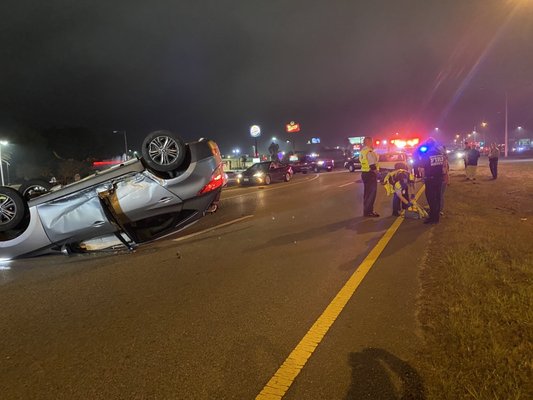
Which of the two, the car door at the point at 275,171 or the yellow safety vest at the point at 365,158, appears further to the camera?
the car door at the point at 275,171

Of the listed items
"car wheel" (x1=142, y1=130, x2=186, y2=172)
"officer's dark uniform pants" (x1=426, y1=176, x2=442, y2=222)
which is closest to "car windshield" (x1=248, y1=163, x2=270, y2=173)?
"officer's dark uniform pants" (x1=426, y1=176, x2=442, y2=222)

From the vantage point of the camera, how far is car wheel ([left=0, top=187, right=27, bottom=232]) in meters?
6.85

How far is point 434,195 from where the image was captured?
9227mm

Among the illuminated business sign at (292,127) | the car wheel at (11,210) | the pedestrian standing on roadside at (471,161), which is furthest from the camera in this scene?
the illuminated business sign at (292,127)

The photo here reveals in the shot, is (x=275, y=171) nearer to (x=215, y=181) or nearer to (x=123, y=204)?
(x=215, y=181)

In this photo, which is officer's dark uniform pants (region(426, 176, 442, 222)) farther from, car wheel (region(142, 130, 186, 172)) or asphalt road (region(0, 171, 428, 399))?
car wheel (region(142, 130, 186, 172))

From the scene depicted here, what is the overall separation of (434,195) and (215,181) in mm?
5026

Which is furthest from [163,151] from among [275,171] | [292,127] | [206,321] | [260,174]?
[292,127]

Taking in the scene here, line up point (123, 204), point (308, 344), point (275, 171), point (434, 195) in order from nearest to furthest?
point (308, 344) < point (123, 204) < point (434, 195) < point (275, 171)

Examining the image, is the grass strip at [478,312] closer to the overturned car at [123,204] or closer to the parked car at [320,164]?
the overturned car at [123,204]

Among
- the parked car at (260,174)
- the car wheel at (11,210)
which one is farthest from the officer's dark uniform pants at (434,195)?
the parked car at (260,174)

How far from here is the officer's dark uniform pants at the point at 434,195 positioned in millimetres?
9180

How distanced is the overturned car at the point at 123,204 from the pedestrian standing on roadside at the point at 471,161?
15.3 metres

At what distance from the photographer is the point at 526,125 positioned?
97.5m
